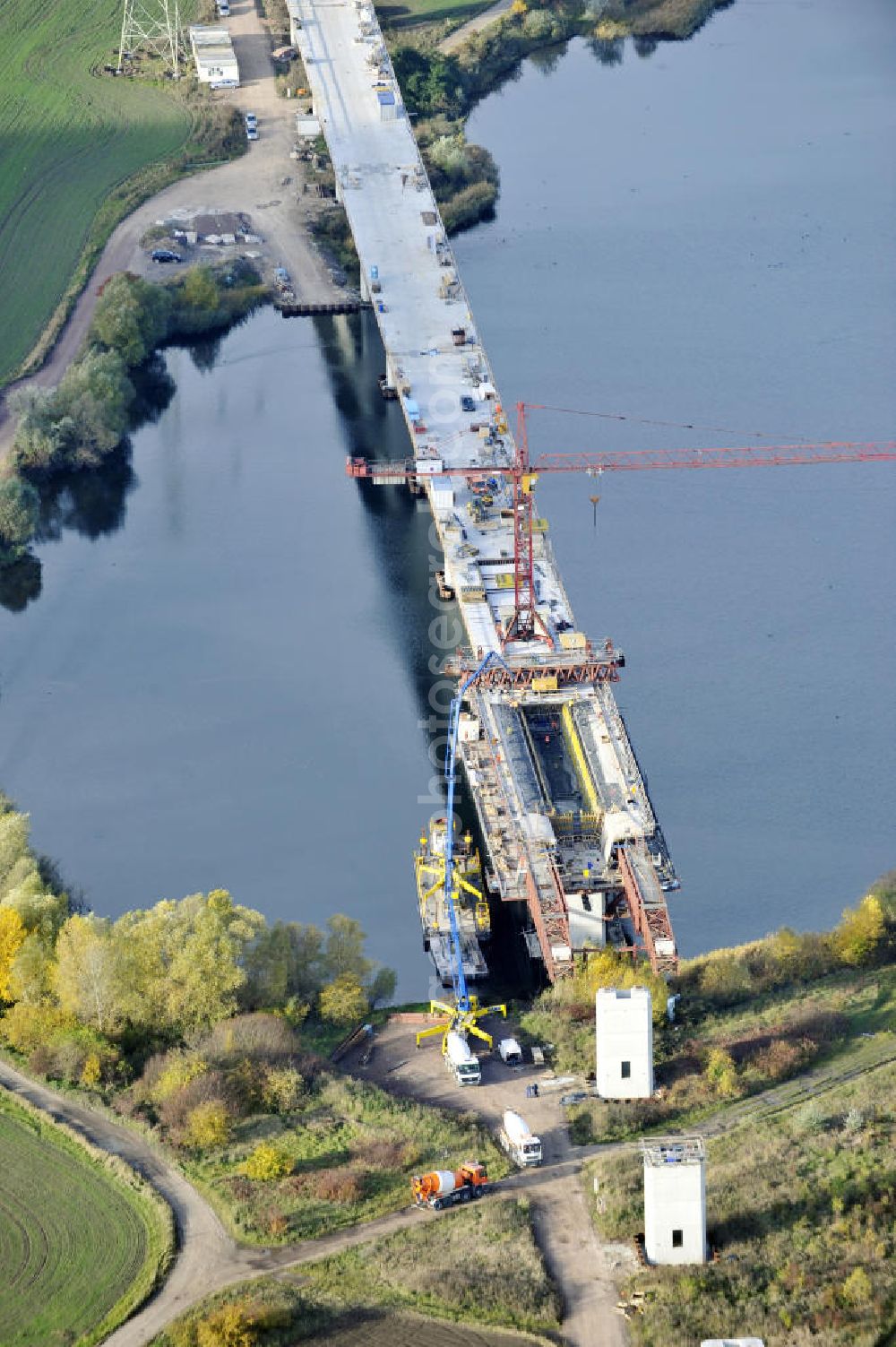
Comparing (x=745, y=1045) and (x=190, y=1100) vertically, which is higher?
(x=745, y=1045)

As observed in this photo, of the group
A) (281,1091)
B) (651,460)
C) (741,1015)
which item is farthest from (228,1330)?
(651,460)

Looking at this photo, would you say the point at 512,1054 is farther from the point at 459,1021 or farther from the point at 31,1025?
the point at 31,1025

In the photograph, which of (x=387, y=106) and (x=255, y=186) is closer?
(x=255, y=186)

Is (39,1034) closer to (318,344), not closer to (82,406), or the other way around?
(82,406)

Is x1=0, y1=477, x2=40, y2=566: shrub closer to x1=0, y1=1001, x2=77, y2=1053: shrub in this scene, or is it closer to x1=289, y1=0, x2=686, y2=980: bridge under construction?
x1=289, y1=0, x2=686, y2=980: bridge under construction

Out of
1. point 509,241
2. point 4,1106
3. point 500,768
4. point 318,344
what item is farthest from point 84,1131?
point 509,241

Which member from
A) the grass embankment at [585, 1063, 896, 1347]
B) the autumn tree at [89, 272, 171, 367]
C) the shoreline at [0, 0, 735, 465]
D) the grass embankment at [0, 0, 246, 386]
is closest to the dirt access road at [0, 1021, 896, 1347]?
the grass embankment at [585, 1063, 896, 1347]
